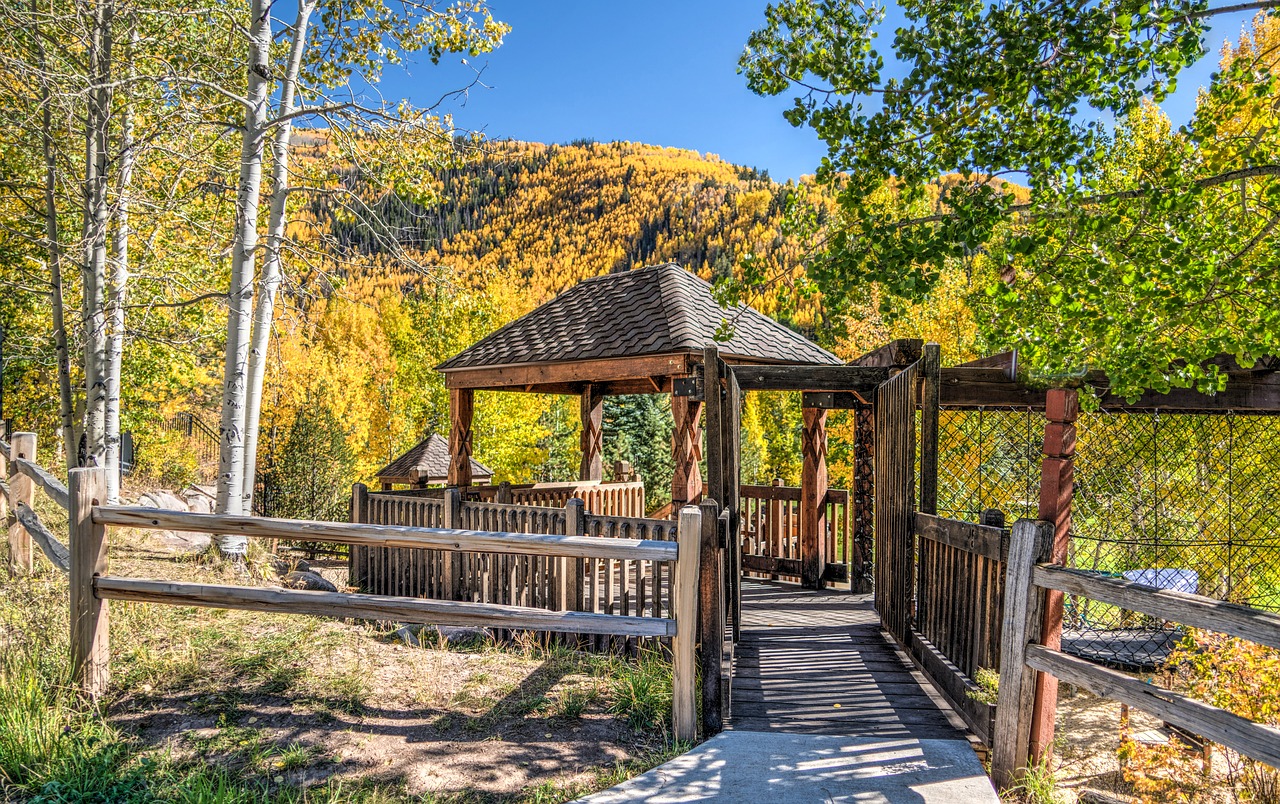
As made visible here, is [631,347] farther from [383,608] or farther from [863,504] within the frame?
[383,608]

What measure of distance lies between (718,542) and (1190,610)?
242 cm

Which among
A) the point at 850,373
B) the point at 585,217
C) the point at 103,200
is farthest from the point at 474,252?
the point at 850,373

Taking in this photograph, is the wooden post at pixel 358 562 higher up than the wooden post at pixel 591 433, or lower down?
lower down

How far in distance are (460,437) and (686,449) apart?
4.10m

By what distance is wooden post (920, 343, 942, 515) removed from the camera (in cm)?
571

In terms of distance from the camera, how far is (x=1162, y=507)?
10.2 m

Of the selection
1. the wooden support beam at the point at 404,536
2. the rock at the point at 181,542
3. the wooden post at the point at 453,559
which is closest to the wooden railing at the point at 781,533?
the wooden post at the point at 453,559

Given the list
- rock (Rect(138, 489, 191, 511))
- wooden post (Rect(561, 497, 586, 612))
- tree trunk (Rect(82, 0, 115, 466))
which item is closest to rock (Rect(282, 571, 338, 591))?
tree trunk (Rect(82, 0, 115, 466))

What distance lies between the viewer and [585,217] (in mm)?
102500

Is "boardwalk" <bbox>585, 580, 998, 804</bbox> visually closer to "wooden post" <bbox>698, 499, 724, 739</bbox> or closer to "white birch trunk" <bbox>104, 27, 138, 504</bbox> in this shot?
"wooden post" <bbox>698, 499, 724, 739</bbox>

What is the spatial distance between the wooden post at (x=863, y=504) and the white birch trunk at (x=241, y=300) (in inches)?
276

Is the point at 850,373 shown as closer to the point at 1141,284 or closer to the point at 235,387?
the point at 1141,284

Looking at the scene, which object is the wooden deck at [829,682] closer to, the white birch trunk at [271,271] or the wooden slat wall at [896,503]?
the wooden slat wall at [896,503]

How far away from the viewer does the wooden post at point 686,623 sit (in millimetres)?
3902
